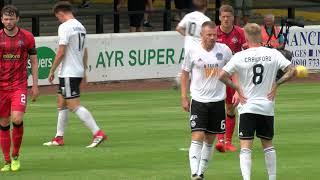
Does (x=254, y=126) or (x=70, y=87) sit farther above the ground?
(x=254, y=126)

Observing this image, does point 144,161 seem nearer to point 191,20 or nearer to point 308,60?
point 191,20

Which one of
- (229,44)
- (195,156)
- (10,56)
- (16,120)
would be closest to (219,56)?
(195,156)

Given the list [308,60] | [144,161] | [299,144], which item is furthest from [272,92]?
[308,60]

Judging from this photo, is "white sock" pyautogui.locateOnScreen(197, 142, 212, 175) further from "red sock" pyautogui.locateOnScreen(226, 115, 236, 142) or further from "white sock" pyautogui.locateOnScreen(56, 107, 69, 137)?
"white sock" pyautogui.locateOnScreen(56, 107, 69, 137)

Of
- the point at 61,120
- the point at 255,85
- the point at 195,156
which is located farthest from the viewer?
the point at 61,120

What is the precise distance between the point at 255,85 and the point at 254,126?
1.58 ft

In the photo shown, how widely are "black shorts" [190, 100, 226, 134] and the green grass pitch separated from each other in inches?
27.7

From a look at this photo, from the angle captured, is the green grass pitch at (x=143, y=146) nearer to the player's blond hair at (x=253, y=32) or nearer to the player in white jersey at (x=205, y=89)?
the player in white jersey at (x=205, y=89)

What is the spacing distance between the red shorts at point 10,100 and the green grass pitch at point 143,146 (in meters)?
0.82

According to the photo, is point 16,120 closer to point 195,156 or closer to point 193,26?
point 195,156

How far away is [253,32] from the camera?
38.7ft

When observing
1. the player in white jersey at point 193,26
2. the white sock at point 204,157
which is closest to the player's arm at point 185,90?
the white sock at point 204,157

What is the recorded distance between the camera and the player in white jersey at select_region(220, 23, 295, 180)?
11.9 meters

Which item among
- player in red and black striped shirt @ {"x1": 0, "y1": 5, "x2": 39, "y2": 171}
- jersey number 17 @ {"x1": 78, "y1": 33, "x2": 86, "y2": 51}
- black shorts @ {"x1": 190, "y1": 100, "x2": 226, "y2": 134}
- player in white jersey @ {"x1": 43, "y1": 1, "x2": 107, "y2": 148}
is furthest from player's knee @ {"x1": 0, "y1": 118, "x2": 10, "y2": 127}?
black shorts @ {"x1": 190, "y1": 100, "x2": 226, "y2": 134}
